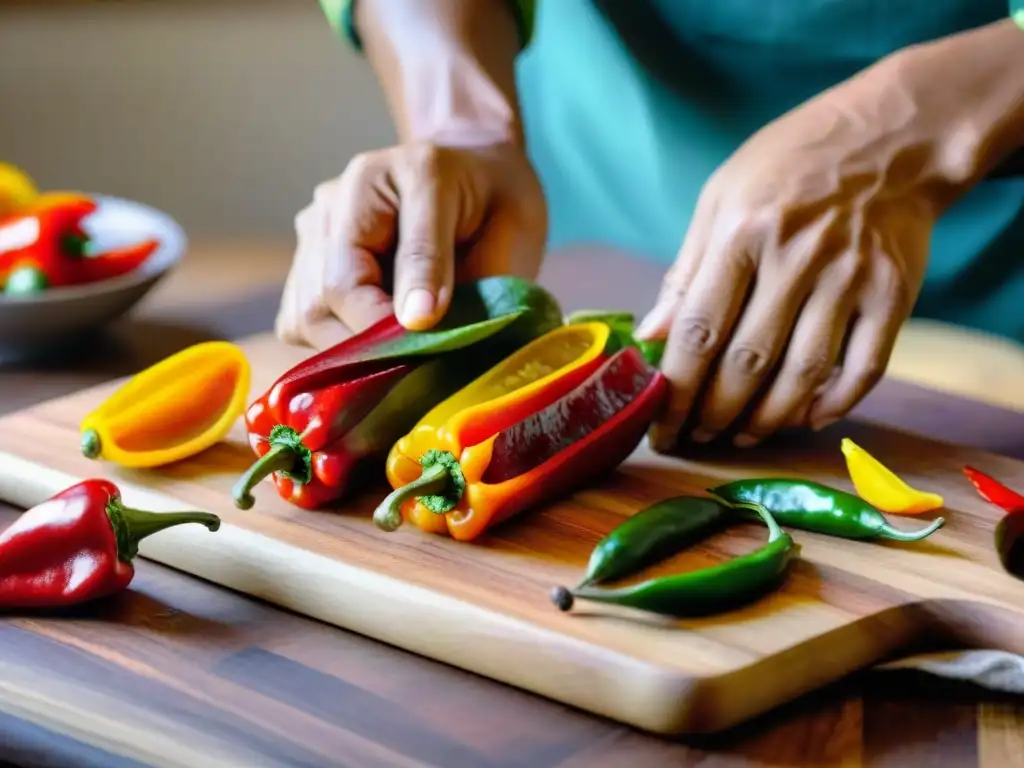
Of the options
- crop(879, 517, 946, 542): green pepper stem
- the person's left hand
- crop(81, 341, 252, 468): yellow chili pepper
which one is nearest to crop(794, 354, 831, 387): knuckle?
the person's left hand

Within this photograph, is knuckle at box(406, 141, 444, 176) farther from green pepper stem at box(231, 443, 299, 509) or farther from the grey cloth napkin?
the grey cloth napkin

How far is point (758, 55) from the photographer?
70.8 inches

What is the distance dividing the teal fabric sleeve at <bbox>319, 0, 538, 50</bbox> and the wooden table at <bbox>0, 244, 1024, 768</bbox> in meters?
1.03

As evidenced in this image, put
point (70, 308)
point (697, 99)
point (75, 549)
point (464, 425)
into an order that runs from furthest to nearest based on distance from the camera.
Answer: point (697, 99), point (70, 308), point (464, 425), point (75, 549)

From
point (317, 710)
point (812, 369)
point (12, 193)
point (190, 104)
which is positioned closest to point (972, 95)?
point (812, 369)

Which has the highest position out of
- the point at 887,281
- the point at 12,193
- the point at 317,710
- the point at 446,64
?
the point at 446,64

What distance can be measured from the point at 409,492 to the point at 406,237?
0.40 meters

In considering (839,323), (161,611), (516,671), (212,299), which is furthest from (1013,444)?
(212,299)

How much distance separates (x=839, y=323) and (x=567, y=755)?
1.94ft

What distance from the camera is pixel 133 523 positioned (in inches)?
39.5

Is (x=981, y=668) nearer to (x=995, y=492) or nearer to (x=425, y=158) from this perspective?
(x=995, y=492)

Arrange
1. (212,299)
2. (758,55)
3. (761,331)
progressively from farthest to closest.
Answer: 1. (212,299)
2. (758,55)
3. (761,331)

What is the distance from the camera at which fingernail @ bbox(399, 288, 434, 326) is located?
1.25 meters

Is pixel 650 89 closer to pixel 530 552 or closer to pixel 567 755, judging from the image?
pixel 530 552
